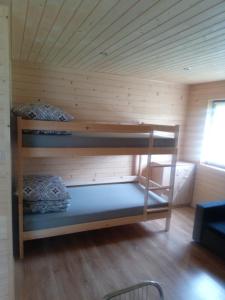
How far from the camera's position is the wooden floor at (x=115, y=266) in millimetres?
2178

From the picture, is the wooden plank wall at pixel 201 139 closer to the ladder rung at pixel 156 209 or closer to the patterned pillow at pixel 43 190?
the ladder rung at pixel 156 209

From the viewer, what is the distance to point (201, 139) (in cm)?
420

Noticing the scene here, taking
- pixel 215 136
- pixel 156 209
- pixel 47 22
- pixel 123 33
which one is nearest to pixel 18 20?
pixel 47 22

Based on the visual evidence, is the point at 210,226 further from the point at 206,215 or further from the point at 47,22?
the point at 47,22

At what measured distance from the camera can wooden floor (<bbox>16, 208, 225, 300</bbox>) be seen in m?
2.18

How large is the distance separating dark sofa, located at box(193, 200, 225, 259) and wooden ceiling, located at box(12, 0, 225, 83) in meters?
1.80

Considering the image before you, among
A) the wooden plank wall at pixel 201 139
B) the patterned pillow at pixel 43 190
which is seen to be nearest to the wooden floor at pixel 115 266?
the patterned pillow at pixel 43 190

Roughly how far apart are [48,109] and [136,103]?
1894mm

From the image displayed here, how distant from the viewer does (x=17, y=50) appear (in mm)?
2635

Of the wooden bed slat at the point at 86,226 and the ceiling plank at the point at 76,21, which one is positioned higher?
the ceiling plank at the point at 76,21

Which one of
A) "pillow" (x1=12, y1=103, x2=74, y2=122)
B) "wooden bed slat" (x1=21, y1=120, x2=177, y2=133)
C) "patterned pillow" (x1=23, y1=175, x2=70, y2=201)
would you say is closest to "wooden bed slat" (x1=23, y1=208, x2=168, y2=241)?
"patterned pillow" (x1=23, y1=175, x2=70, y2=201)

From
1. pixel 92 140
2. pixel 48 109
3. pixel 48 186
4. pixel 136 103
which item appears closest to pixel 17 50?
pixel 48 109

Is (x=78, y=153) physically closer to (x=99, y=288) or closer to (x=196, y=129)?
(x=99, y=288)

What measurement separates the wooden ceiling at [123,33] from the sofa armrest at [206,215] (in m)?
1.77
